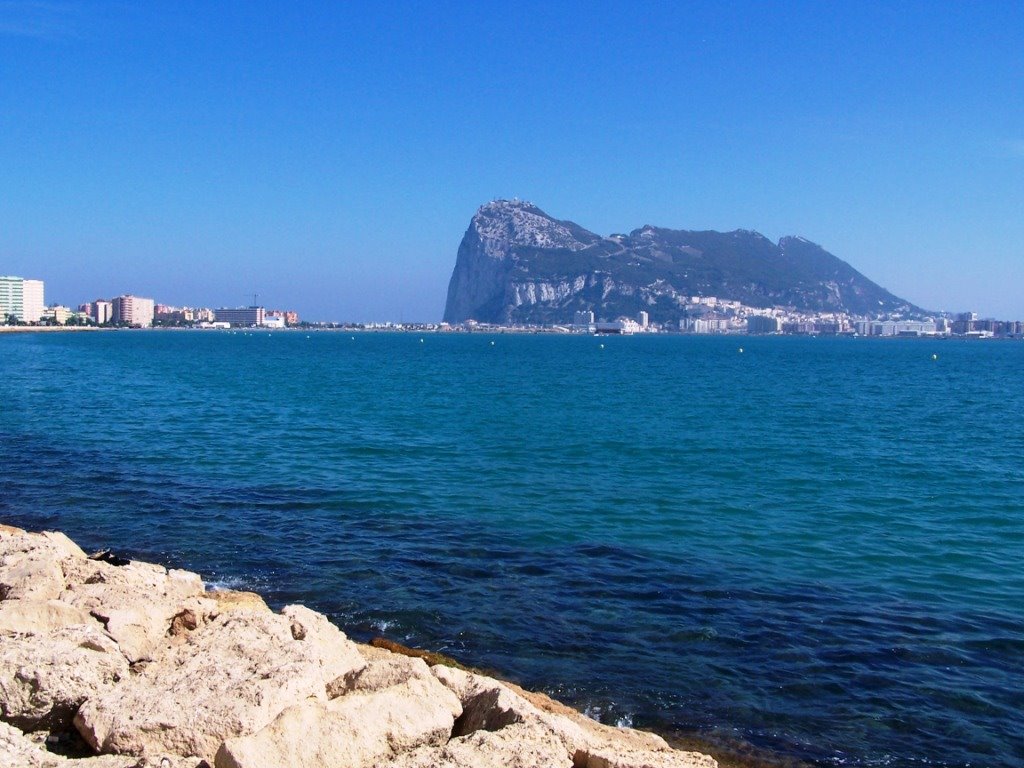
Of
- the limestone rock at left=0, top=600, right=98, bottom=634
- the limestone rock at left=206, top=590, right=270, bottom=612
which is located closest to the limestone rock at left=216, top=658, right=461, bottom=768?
the limestone rock at left=0, top=600, right=98, bottom=634

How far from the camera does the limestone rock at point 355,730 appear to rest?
20.8 ft

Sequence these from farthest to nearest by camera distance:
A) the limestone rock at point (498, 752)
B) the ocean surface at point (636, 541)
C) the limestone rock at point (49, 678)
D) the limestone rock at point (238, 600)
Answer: the limestone rock at point (238, 600) < the ocean surface at point (636, 541) < the limestone rock at point (49, 678) < the limestone rock at point (498, 752)

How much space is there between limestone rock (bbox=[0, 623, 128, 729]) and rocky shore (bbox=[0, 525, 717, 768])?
12 millimetres

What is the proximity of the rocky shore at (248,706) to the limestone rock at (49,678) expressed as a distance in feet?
0.04

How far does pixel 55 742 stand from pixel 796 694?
855cm

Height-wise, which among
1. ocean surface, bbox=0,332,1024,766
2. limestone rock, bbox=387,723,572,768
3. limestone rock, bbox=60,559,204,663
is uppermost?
limestone rock, bbox=387,723,572,768

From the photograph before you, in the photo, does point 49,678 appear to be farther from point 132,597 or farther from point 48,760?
point 132,597

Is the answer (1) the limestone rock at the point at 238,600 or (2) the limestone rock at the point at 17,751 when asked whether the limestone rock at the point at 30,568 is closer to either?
(1) the limestone rock at the point at 238,600

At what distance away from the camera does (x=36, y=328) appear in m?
194

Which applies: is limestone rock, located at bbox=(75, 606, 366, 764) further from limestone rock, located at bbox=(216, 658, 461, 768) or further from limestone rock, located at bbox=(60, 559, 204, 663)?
limestone rock, located at bbox=(216, 658, 461, 768)

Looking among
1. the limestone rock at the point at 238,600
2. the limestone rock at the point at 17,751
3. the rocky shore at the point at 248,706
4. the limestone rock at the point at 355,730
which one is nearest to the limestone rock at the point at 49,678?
the rocky shore at the point at 248,706

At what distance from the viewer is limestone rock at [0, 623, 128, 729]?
7207 millimetres

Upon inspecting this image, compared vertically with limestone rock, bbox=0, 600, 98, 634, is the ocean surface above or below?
below

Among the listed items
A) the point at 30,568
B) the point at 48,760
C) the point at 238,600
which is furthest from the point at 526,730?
the point at 30,568
